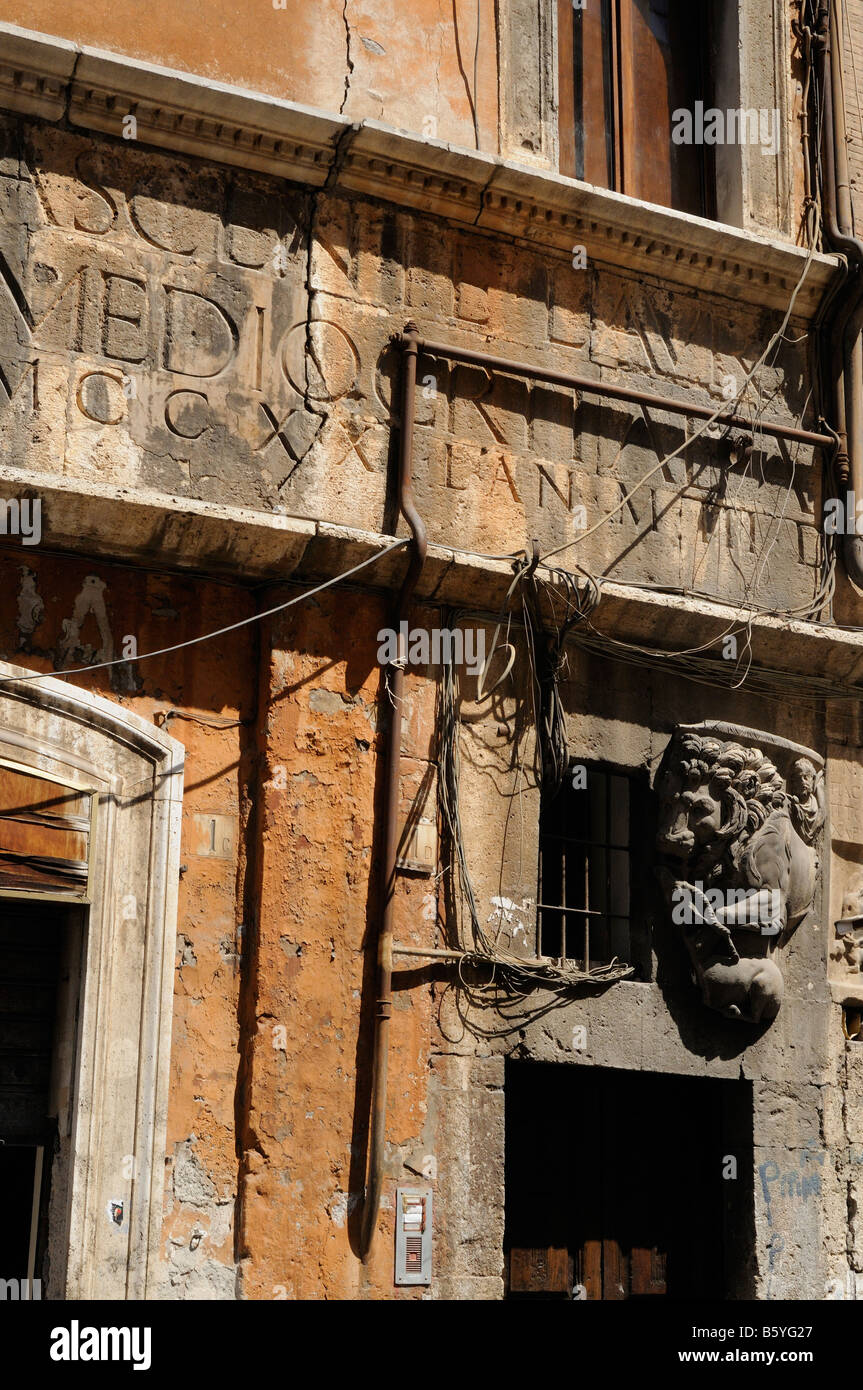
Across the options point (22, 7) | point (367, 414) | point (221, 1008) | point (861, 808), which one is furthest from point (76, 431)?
point (861, 808)

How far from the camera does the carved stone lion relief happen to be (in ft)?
27.3

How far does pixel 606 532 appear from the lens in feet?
28.0

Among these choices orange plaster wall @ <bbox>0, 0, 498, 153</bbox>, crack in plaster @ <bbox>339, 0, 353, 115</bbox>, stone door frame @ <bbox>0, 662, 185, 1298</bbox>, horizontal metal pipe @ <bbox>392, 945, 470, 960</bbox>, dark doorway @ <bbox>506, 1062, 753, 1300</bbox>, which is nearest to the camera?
stone door frame @ <bbox>0, 662, 185, 1298</bbox>

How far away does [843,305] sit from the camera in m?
9.41

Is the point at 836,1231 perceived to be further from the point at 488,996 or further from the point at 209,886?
the point at 209,886

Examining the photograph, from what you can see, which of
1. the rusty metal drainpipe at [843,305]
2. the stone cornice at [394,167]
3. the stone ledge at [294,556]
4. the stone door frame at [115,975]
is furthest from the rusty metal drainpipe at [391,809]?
the rusty metal drainpipe at [843,305]

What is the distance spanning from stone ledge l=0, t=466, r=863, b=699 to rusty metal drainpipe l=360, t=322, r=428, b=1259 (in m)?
0.14

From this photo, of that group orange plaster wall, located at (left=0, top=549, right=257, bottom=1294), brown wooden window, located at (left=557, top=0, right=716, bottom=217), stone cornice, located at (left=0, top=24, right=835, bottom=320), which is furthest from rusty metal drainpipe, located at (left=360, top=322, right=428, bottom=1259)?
brown wooden window, located at (left=557, top=0, right=716, bottom=217)

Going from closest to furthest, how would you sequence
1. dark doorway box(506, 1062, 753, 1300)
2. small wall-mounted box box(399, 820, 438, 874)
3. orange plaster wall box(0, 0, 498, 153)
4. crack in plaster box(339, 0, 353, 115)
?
small wall-mounted box box(399, 820, 438, 874), orange plaster wall box(0, 0, 498, 153), dark doorway box(506, 1062, 753, 1300), crack in plaster box(339, 0, 353, 115)

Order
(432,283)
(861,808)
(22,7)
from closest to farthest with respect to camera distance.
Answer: (22,7) → (432,283) → (861,808)

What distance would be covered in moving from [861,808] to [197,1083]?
3.64m

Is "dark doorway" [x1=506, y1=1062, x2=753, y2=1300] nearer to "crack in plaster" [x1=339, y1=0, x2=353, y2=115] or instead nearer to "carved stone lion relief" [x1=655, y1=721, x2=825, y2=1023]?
"carved stone lion relief" [x1=655, y1=721, x2=825, y2=1023]

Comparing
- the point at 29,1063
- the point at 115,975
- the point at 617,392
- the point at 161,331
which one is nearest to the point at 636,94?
the point at 617,392

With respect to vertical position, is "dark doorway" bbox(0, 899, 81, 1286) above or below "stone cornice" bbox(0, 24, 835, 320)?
below
